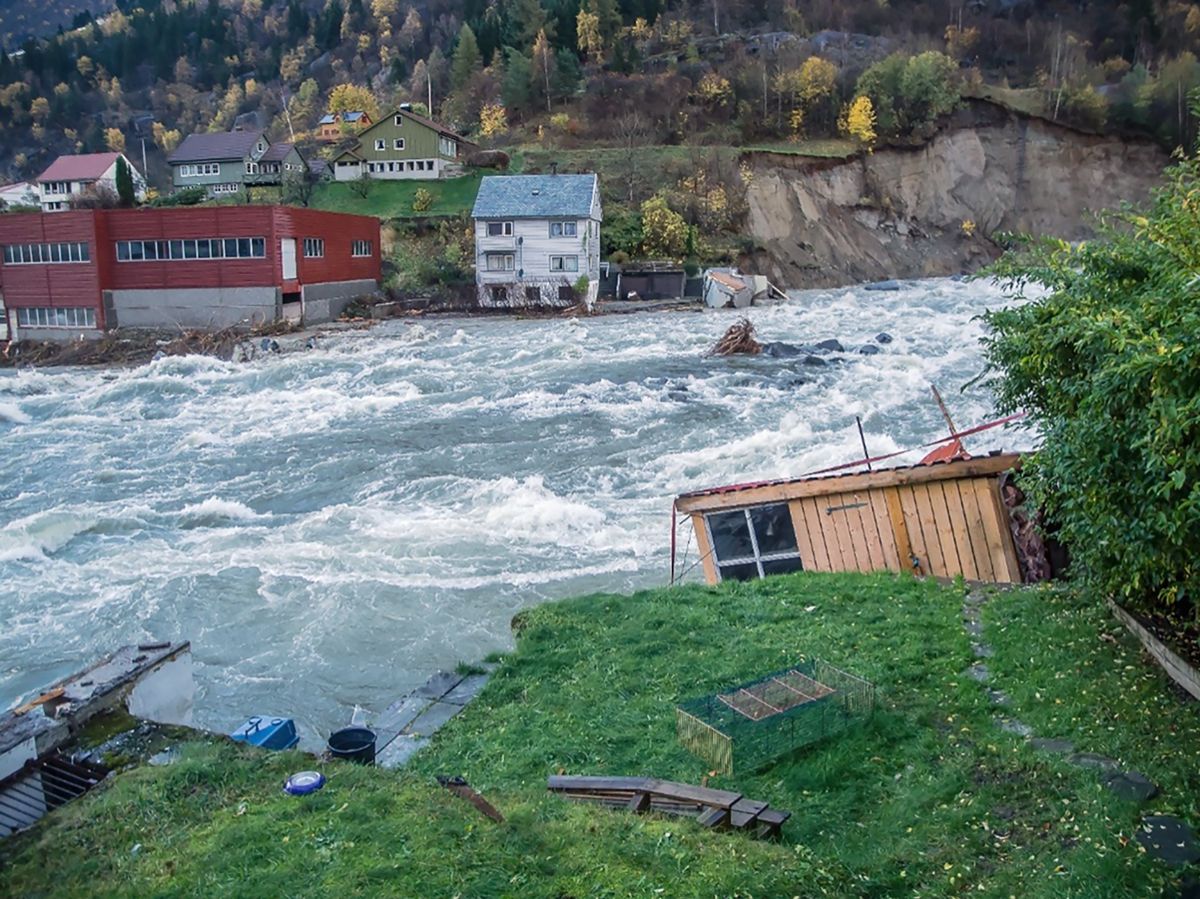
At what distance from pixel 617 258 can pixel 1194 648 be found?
47898 millimetres

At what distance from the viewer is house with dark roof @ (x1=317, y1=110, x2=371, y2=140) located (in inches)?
3533

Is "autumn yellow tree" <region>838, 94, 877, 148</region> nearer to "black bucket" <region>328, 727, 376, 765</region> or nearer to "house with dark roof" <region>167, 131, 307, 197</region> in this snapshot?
"house with dark roof" <region>167, 131, 307, 197</region>

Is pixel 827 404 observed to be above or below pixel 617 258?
below

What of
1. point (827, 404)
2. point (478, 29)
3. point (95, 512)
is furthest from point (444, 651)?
point (478, 29)

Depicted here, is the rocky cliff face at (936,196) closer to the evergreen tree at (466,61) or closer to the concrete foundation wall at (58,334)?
the concrete foundation wall at (58,334)

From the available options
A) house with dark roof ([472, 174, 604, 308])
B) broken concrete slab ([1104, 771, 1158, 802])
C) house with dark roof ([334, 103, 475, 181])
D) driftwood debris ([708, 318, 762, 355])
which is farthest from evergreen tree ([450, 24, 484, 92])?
broken concrete slab ([1104, 771, 1158, 802])

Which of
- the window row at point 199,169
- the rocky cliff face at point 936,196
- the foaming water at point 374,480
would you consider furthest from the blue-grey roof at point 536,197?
the window row at point 199,169

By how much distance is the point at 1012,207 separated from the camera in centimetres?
7219

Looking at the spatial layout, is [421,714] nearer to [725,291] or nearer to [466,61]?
[725,291]

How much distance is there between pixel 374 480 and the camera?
870 inches

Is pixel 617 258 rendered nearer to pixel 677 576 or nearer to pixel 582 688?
pixel 677 576

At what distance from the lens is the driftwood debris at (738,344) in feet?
116

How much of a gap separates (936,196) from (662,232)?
26.0 metres

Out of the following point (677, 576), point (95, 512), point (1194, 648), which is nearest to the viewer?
point (1194, 648)
